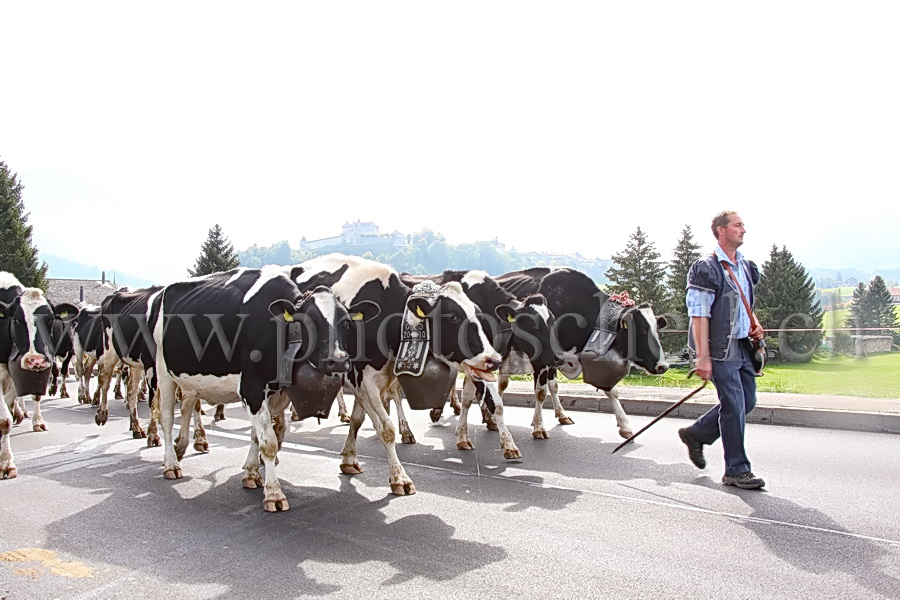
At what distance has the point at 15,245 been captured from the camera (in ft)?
173

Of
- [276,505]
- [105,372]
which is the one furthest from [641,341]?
[105,372]

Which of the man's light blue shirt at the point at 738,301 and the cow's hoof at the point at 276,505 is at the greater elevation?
the man's light blue shirt at the point at 738,301

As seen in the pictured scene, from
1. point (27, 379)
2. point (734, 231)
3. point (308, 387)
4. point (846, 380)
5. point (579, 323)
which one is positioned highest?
point (734, 231)

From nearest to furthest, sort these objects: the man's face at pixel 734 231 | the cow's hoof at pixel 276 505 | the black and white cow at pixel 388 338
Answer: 1. the cow's hoof at pixel 276 505
2. the man's face at pixel 734 231
3. the black and white cow at pixel 388 338

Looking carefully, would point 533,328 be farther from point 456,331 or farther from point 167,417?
point 167,417

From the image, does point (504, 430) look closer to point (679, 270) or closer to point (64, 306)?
point (64, 306)

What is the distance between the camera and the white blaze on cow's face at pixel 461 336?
7.35 metres

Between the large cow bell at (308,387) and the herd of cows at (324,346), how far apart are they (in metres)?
0.01

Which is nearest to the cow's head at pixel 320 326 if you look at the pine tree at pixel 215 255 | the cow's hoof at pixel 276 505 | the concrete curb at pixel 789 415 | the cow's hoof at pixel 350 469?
the cow's hoof at pixel 276 505

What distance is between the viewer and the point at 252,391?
6.77 meters

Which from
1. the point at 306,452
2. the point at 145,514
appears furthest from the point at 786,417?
the point at 145,514

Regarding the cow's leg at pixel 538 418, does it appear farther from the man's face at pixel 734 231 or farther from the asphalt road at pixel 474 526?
the man's face at pixel 734 231

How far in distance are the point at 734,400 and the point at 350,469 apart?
416cm

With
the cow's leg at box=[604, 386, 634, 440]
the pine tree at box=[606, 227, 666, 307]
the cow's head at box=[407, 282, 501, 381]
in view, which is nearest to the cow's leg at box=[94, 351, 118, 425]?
the cow's head at box=[407, 282, 501, 381]
